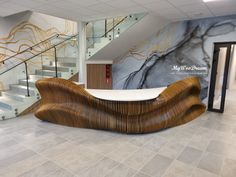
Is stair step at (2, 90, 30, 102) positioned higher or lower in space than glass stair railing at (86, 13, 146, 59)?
lower

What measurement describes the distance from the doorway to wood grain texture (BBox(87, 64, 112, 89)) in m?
3.56

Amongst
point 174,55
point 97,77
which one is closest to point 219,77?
point 174,55

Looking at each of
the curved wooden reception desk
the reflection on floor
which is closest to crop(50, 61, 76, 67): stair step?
the curved wooden reception desk

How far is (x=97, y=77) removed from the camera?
21.1 feet

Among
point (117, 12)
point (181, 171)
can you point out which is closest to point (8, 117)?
point (117, 12)

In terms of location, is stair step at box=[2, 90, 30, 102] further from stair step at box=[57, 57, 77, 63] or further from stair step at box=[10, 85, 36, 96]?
stair step at box=[57, 57, 77, 63]

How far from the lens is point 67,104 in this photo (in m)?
3.77

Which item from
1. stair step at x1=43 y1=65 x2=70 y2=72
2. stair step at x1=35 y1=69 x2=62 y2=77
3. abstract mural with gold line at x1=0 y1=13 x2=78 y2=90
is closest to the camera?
abstract mural with gold line at x1=0 y1=13 x2=78 y2=90

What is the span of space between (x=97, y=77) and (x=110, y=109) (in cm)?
319

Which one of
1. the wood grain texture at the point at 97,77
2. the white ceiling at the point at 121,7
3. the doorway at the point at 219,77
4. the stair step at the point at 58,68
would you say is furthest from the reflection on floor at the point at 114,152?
the white ceiling at the point at 121,7

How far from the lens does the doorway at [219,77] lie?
190 inches

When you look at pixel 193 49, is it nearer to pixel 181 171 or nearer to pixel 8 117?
pixel 181 171

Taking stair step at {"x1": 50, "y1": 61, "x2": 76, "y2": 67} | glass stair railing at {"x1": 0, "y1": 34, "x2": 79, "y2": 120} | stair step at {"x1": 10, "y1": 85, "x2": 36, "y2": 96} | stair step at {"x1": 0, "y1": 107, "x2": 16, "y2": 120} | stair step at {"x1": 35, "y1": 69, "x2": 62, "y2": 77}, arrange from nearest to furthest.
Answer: stair step at {"x1": 0, "y1": 107, "x2": 16, "y2": 120}
glass stair railing at {"x1": 0, "y1": 34, "x2": 79, "y2": 120}
stair step at {"x1": 10, "y1": 85, "x2": 36, "y2": 96}
stair step at {"x1": 35, "y1": 69, "x2": 62, "y2": 77}
stair step at {"x1": 50, "y1": 61, "x2": 76, "y2": 67}

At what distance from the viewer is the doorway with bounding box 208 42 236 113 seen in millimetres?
4820
